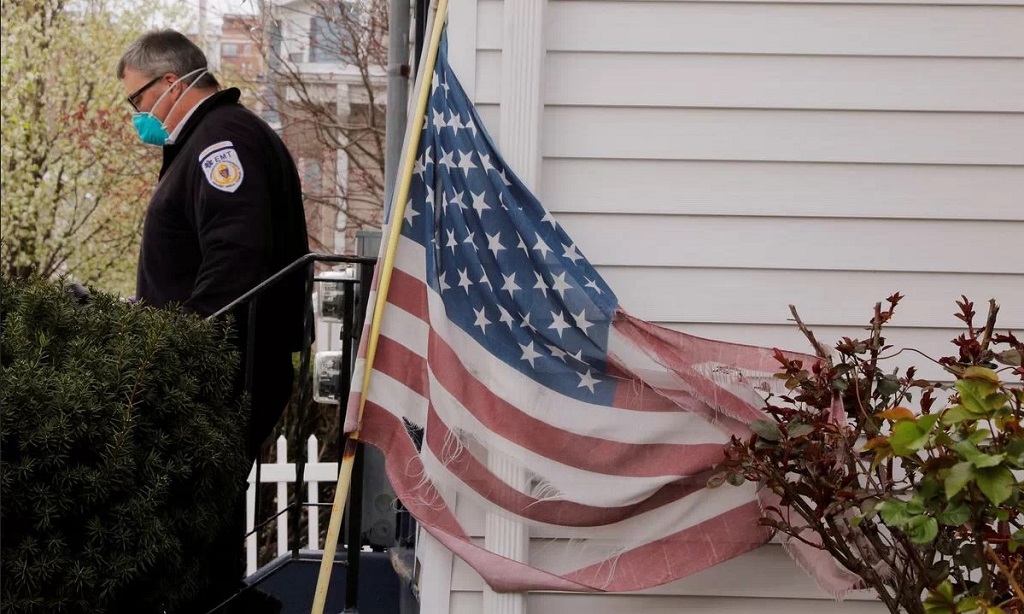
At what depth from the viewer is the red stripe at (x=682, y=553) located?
3.12m

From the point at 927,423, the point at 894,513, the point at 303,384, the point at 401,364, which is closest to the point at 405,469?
the point at 401,364

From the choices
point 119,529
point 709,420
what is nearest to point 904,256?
point 709,420

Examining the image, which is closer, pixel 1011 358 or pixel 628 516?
pixel 1011 358

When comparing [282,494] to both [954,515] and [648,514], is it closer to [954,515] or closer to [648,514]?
[648,514]

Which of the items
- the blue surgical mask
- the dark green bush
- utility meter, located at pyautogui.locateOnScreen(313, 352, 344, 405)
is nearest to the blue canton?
the dark green bush

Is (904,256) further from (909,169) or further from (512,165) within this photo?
(512,165)

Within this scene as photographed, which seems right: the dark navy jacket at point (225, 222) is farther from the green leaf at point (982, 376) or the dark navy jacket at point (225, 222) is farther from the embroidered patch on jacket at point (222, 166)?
the green leaf at point (982, 376)

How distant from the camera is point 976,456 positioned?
2385 mm

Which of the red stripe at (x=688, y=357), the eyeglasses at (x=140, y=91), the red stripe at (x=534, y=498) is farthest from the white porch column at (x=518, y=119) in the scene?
the eyeglasses at (x=140, y=91)

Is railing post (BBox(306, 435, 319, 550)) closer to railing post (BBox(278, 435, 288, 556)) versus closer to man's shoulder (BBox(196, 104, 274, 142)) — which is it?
railing post (BBox(278, 435, 288, 556))

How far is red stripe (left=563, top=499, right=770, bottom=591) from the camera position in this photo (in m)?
3.12

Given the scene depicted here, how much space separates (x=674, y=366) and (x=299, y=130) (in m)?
9.86

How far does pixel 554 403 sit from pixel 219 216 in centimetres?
151

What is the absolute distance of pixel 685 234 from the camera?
128 inches
